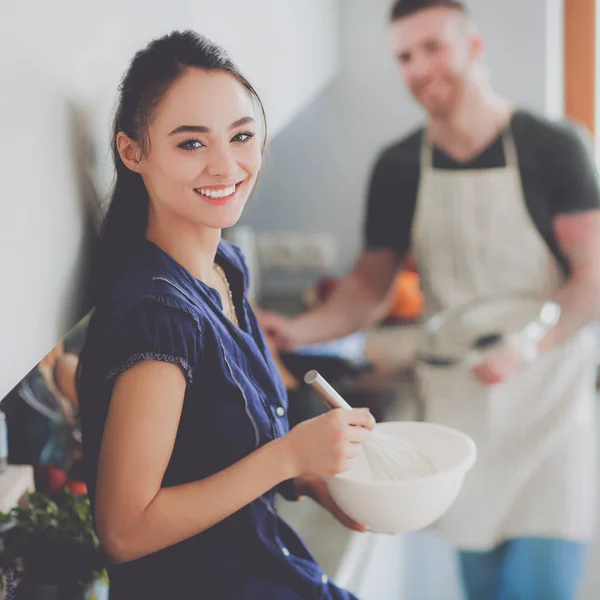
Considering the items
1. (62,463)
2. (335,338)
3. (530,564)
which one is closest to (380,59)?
(335,338)

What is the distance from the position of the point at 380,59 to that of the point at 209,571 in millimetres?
1300

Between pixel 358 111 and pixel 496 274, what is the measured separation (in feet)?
1.73

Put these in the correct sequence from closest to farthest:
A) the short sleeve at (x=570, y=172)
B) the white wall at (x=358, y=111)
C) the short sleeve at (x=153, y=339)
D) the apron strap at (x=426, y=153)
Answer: the short sleeve at (x=153, y=339), the short sleeve at (x=570, y=172), the apron strap at (x=426, y=153), the white wall at (x=358, y=111)

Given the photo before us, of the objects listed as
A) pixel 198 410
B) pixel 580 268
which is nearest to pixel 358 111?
pixel 580 268

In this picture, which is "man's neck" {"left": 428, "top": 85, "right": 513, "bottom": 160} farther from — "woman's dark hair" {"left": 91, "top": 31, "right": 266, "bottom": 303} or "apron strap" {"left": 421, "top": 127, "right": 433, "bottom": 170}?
"woman's dark hair" {"left": 91, "top": 31, "right": 266, "bottom": 303}

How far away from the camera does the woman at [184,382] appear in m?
0.55

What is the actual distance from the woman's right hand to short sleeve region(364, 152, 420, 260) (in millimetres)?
925

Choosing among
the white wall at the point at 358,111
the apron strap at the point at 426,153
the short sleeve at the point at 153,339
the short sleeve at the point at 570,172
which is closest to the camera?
the short sleeve at the point at 153,339

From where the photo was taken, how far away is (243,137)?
61 cm

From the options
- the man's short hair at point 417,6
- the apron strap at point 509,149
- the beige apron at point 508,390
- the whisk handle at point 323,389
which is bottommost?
the beige apron at point 508,390

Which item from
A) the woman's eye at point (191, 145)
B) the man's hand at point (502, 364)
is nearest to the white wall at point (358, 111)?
the man's hand at point (502, 364)

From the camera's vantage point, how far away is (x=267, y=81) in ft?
3.62

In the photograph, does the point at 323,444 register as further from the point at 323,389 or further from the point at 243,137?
the point at 243,137

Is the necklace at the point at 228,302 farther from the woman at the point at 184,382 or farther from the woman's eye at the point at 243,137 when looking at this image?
the woman's eye at the point at 243,137
